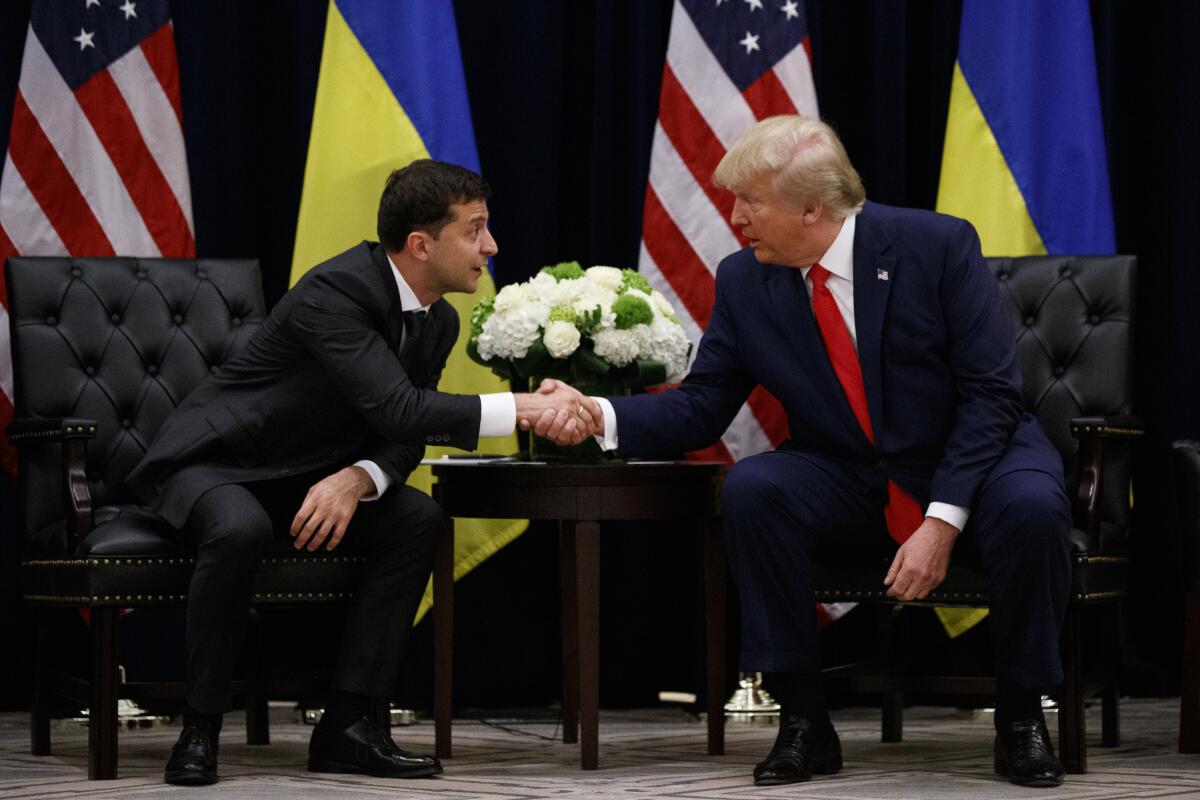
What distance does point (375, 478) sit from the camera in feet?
11.3

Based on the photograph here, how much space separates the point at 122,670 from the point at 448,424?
1493 millimetres

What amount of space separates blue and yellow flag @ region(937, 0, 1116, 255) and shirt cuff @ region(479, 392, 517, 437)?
61.2 inches

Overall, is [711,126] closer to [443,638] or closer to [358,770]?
[443,638]

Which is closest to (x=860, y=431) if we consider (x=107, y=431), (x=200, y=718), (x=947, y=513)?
(x=947, y=513)

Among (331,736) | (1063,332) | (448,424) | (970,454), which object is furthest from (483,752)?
(1063,332)

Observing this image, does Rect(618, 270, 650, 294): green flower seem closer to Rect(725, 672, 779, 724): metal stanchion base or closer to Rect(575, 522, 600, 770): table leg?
Rect(575, 522, 600, 770): table leg

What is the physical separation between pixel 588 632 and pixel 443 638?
405 mm

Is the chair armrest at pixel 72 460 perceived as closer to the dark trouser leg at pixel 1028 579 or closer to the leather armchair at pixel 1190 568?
the dark trouser leg at pixel 1028 579

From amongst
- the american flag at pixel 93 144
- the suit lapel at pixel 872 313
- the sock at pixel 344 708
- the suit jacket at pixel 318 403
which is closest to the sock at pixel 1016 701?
the suit lapel at pixel 872 313

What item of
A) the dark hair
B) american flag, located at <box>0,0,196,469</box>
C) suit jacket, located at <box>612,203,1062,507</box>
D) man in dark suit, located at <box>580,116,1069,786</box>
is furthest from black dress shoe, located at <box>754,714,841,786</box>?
american flag, located at <box>0,0,196,469</box>

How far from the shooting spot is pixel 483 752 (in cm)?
379

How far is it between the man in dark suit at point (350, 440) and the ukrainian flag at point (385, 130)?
0.78 metres

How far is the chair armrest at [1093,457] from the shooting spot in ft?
11.1

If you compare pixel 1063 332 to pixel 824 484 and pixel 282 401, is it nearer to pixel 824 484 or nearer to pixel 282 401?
pixel 824 484
